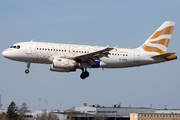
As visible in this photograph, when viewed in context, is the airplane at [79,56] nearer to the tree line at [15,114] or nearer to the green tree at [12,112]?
the tree line at [15,114]

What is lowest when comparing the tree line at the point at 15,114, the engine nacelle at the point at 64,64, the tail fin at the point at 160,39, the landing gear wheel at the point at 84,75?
the tree line at the point at 15,114

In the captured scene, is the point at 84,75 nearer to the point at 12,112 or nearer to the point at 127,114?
the point at 127,114

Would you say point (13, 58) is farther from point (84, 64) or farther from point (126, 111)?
point (126, 111)

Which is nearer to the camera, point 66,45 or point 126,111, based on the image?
point 66,45

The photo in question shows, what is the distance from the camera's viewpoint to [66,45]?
4628 cm

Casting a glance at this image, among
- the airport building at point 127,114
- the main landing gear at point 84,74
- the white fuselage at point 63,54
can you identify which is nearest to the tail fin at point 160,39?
the white fuselage at point 63,54

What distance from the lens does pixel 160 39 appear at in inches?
2012

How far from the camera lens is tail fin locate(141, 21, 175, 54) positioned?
164ft

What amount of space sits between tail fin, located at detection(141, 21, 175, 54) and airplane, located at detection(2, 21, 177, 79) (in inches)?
15.5

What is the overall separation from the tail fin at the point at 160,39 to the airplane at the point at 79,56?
39 cm

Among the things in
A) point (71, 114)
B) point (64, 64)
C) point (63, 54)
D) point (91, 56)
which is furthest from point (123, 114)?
point (64, 64)

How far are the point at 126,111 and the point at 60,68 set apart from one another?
46.4 metres

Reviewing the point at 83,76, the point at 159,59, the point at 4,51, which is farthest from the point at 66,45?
the point at 159,59

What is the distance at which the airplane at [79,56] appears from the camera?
4475cm
